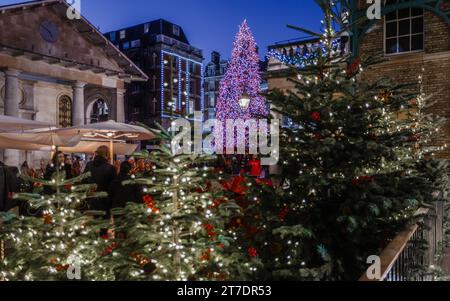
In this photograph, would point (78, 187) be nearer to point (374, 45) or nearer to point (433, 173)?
point (433, 173)

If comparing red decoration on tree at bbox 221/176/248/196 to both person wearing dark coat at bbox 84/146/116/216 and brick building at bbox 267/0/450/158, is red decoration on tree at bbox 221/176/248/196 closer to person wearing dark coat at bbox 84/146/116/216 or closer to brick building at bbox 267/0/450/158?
person wearing dark coat at bbox 84/146/116/216

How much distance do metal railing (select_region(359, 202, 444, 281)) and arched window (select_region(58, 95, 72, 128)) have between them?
98.4ft

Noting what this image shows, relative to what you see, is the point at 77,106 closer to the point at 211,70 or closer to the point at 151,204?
the point at 151,204

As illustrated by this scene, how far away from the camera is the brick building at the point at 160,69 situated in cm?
5994

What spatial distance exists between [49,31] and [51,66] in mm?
2498

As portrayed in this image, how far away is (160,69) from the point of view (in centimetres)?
5994

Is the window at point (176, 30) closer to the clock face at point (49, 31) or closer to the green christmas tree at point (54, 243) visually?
the clock face at point (49, 31)

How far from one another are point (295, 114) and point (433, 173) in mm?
5324

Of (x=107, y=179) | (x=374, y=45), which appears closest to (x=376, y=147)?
(x=107, y=179)

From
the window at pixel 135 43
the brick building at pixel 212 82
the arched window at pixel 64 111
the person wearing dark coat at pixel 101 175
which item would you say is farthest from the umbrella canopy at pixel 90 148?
the brick building at pixel 212 82

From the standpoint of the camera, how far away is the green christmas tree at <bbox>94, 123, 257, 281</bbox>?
168 inches

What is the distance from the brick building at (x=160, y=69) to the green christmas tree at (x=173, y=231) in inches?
2069

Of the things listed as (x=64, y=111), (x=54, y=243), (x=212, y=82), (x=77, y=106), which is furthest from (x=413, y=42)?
(x=212, y=82)
